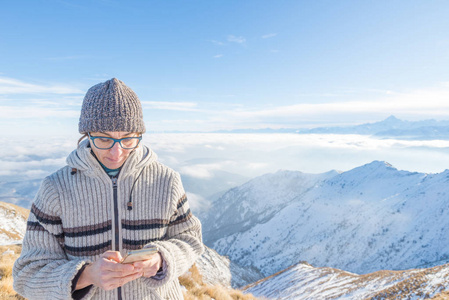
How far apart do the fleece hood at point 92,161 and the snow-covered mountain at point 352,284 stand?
80.0 ft

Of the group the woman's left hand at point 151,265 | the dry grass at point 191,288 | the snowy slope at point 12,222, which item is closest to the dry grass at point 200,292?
the dry grass at point 191,288

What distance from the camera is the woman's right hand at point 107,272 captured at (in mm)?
2545

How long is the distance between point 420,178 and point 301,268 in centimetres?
20274

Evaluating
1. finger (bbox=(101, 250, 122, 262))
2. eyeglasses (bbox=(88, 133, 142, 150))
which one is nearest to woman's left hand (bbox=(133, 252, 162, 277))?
finger (bbox=(101, 250, 122, 262))

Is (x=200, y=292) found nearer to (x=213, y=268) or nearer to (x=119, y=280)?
(x=119, y=280)

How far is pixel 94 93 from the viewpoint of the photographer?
3.16 meters

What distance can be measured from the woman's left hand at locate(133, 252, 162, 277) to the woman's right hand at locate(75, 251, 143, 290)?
0.05m

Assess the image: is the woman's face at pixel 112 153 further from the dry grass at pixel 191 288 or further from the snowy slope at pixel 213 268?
the snowy slope at pixel 213 268

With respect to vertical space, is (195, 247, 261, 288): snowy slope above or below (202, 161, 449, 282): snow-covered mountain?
above

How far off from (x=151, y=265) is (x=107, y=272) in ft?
1.56

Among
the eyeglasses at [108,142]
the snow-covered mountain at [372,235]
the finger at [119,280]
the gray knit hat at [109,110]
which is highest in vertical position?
the gray knit hat at [109,110]

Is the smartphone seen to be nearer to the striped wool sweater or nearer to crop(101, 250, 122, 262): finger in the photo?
crop(101, 250, 122, 262): finger

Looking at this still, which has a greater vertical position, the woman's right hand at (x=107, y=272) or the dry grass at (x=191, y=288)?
the woman's right hand at (x=107, y=272)

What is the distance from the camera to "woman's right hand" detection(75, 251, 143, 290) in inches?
100
